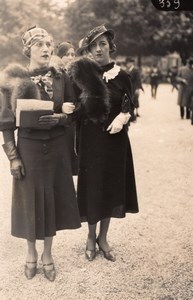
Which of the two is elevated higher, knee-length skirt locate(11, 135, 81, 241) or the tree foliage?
the tree foliage

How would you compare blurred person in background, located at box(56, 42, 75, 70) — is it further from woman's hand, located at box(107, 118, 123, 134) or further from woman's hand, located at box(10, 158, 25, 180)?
woman's hand, located at box(10, 158, 25, 180)

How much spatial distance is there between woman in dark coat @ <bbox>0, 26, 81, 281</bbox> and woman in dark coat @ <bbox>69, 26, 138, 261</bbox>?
15cm

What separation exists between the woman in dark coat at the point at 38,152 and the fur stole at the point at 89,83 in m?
0.07

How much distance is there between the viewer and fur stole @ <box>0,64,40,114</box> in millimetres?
2639

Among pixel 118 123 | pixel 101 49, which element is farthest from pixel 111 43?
pixel 118 123

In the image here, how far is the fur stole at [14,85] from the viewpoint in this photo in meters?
2.64

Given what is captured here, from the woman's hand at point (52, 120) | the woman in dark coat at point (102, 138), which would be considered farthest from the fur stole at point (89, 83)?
the woman's hand at point (52, 120)

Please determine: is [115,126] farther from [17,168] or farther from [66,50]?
[66,50]

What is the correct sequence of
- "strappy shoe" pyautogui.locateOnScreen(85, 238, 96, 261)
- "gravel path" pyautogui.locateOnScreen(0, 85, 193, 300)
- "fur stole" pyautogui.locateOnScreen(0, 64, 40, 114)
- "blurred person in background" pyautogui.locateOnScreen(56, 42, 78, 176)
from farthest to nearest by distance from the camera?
"strappy shoe" pyautogui.locateOnScreen(85, 238, 96, 261)
"blurred person in background" pyautogui.locateOnScreen(56, 42, 78, 176)
"gravel path" pyautogui.locateOnScreen(0, 85, 193, 300)
"fur stole" pyautogui.locateOnScreen(0, 64, 40, 114)

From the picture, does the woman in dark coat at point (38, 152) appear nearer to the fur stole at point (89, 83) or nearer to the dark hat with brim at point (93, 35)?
the fur stole at point (89, 83)

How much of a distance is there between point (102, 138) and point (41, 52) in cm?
73

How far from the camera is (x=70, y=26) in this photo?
14.4 ft

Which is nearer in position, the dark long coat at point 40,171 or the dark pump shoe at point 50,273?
the dark long coat at point 40,171

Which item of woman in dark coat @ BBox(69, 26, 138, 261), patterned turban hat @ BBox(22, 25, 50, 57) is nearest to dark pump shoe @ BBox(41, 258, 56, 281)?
woman in dark coat @ BBox(69, 26, 138, 261)
